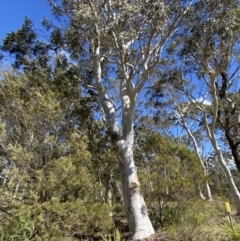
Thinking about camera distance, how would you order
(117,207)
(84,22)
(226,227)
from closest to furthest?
1. (226,227)
2. (84,22)
3. (117,207)

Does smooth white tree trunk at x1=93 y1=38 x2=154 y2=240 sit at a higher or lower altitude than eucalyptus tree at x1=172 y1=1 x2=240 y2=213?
lower

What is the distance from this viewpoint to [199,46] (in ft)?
34.0

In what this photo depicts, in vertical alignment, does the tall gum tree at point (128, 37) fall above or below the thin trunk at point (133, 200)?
above

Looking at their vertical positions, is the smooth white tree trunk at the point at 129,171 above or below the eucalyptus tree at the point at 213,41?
below

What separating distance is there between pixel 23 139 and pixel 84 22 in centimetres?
417

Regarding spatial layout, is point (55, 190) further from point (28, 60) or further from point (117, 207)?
point (28, 60)

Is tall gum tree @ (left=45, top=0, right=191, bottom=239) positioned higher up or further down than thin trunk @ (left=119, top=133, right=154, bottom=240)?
higher up

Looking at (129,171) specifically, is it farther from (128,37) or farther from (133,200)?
(128,37)

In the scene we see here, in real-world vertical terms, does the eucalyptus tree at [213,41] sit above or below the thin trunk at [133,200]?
above

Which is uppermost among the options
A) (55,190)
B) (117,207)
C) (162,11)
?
(162,11)

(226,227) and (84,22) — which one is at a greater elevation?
(84,22)

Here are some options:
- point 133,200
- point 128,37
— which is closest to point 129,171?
point 133,200

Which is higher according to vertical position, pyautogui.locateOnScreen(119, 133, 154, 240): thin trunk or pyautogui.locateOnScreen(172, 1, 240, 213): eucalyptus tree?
pyautogui.locateOnScreen(172, 1, 240, 213): eucalyptus tree

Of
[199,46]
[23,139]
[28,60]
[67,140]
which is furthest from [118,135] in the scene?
Answer: [28,60]
